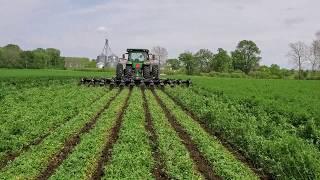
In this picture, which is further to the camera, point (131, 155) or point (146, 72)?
point (146, 72)

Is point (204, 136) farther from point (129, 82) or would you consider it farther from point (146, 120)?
point (129, 82)

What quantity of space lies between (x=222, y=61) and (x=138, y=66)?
245ft

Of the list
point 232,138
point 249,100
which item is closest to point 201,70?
point 249,100

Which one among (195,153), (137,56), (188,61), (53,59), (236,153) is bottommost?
(236,153)

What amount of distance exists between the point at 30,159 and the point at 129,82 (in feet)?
74.9

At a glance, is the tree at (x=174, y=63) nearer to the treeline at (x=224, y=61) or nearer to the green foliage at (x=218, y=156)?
the treeline at (x=224, y=61)

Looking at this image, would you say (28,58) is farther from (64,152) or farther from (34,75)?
(64,152)

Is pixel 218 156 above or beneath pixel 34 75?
beneath

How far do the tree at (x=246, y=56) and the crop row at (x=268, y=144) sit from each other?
318ft

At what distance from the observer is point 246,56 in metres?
114

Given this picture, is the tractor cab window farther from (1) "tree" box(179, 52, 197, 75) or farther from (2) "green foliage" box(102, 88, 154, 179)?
(1) "tree" box(179, 52, 197, 75)

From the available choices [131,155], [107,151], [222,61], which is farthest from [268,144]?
[222,61]

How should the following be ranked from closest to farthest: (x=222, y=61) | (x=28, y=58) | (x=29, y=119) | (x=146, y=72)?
(x=29, y=119) → (x=146, y=72) → (x=28, y=58) → (x=222, y=61)

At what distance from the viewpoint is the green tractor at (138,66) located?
35000 millimetres
